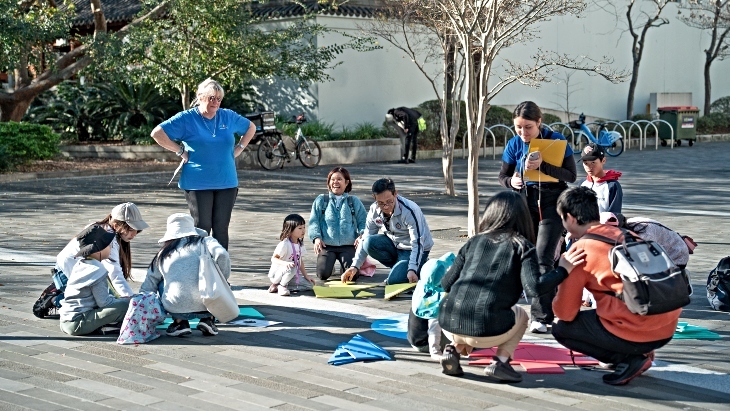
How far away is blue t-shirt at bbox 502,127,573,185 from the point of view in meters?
7.57

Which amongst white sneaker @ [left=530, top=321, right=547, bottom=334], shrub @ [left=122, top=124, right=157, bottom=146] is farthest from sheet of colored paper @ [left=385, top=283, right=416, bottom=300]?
shrub @ [left=122, top=124, right=157, bottom=146]

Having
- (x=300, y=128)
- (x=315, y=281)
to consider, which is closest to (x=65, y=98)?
(x=300, y=128)

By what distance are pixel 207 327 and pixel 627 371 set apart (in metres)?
2.79

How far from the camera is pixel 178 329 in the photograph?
7094mm

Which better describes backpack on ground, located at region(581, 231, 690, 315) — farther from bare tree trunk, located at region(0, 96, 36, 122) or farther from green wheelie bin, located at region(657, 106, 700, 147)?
green wheelie bin, located at region(657, 106, 700, 147)

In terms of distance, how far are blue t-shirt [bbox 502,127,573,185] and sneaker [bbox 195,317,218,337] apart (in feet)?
7.85

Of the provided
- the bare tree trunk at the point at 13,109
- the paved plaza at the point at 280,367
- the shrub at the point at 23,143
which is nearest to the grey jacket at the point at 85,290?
the paved plaza at the point at 280,367

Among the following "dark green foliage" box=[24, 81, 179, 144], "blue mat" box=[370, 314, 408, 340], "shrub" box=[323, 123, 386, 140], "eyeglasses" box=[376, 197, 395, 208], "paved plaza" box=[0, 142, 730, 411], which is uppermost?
"dark green foliage" box=[24, 81, 179, 144]

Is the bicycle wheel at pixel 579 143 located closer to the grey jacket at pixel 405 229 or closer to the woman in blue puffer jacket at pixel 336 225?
the woman in blue puffer jacket at pixel 336 225

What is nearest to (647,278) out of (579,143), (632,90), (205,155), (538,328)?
(538,328)

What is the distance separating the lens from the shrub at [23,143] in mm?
20797

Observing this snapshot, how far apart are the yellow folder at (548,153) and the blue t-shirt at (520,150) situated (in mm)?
72

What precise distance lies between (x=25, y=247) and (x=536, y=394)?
286 inches

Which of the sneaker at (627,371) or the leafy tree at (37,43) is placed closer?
the sneaker at (627,371)
